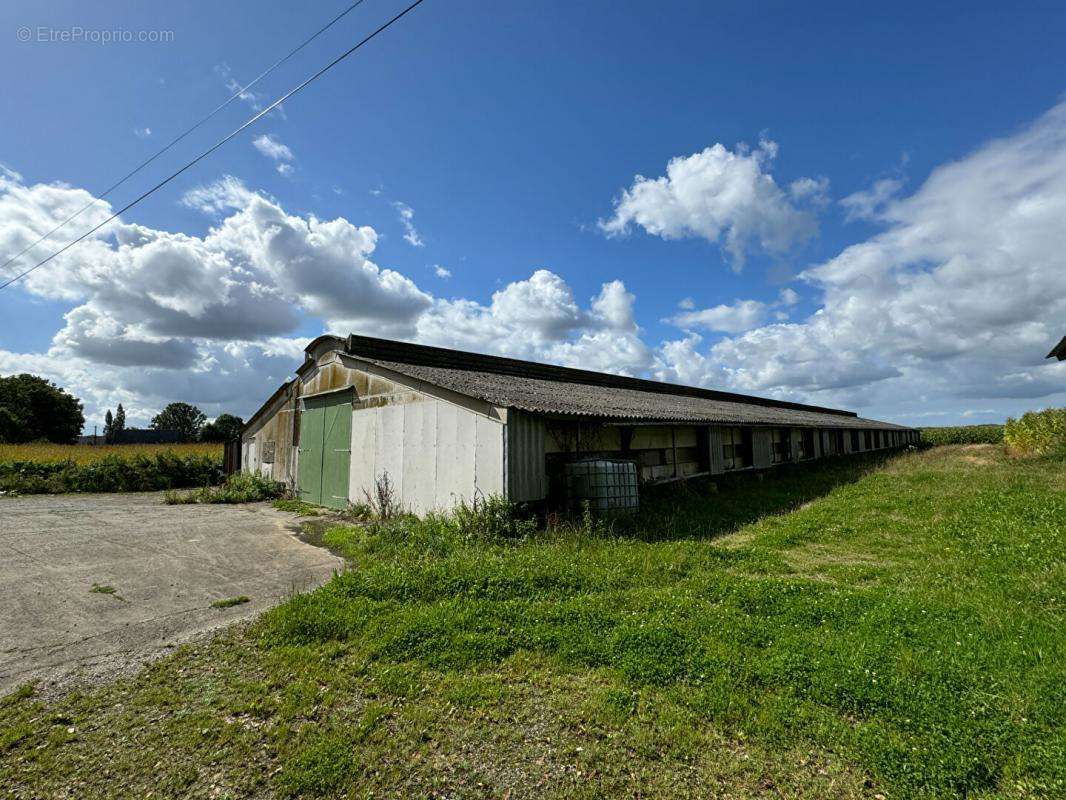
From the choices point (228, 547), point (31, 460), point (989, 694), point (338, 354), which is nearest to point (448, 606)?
point (989, 694)

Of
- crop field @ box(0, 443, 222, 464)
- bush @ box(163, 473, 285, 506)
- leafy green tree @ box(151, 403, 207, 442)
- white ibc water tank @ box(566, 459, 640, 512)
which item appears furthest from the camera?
leafy green tree @ box(151, 403, 207, 442)

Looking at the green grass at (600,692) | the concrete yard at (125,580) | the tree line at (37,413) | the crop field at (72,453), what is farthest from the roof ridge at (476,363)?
the tree line at (37,413)

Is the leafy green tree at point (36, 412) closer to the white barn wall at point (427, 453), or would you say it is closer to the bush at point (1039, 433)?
the white barn wall at point (427, 453)

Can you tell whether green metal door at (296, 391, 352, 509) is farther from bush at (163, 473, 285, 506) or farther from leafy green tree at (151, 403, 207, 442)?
leafy green tree at (151, 403, 207, 442)

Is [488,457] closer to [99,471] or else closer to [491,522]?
[491,522]

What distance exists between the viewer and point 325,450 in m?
13.3

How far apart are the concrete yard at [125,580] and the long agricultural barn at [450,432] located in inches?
95.0

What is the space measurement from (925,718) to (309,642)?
4972 millimetres

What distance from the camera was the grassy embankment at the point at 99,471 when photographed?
52.0 ft

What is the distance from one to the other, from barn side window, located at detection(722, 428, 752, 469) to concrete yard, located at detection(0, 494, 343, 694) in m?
13.1

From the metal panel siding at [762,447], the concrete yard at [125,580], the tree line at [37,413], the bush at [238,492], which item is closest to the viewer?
the concrete yard at [125,580]

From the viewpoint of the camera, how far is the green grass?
285 cm

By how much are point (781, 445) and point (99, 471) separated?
26.2 metres

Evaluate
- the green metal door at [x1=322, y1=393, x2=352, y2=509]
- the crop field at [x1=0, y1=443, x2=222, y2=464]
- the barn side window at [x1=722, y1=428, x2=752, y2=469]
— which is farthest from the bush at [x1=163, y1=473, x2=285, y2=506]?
the barn side window at [x1=722, y1=428, x2=752, y2=469]
